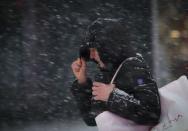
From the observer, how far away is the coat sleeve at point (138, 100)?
3152 mm

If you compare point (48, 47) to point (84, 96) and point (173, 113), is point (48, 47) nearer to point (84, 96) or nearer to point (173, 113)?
point (84, 96)

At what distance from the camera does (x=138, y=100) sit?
10.4 ft

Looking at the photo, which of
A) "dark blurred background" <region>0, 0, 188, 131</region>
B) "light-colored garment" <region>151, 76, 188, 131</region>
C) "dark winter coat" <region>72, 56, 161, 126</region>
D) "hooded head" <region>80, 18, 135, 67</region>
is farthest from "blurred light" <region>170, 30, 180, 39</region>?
"light-colored garment" <region>151, 76, 188, 131</region>

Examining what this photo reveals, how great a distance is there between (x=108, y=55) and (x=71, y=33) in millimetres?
4860

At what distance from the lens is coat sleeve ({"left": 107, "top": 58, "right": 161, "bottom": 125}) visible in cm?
315

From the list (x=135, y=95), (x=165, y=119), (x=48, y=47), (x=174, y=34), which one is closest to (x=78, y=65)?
(x=135, y=95)

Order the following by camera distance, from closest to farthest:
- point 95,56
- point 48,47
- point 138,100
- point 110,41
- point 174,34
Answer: point 138,100, point 110,41, point 95,56, point 174,34, point 48,47

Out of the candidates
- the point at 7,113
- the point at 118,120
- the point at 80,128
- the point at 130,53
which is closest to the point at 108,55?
the point at 130,53

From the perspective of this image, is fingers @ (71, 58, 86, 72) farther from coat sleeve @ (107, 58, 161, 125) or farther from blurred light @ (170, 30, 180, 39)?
blurred light @ (170, 30, 180, 39)

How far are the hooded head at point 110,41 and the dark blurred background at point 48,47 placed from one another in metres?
4.50

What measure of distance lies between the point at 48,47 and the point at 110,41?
4.87 meters

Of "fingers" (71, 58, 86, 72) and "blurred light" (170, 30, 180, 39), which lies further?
"blurred light" (170, 30, 180, 39)

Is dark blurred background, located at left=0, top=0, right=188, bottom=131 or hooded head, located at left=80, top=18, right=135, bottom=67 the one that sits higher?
hooded head, located at left=80, top=18, right=135, bottom=67

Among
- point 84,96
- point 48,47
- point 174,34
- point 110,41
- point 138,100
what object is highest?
point 110,41
